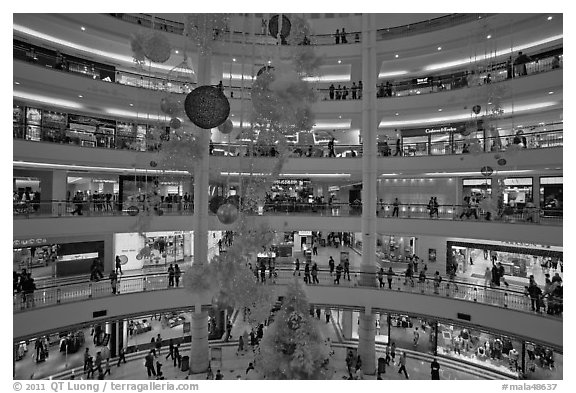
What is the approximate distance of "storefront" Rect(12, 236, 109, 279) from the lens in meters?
13.4

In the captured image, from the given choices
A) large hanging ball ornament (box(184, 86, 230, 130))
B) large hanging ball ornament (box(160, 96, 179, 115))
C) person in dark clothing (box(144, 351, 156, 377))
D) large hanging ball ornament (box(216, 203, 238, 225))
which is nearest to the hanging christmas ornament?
large hanging ball ornament (box(184, 86, 230, 130))

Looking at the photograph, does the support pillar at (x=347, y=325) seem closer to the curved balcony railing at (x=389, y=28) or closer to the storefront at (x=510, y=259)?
the storefront at (x=510, y=259)

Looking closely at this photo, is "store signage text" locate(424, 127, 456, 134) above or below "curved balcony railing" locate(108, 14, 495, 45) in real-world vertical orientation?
below

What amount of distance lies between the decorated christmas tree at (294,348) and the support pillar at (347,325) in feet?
35.7

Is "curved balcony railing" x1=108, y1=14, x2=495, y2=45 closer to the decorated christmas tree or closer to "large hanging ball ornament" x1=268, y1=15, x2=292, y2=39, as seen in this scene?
"large hanging ball ornament" x1=268, y1=15, x2=292, y2=39

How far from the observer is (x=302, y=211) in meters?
13.2

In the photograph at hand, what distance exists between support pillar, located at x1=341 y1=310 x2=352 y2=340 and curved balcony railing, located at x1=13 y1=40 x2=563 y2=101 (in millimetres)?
9208

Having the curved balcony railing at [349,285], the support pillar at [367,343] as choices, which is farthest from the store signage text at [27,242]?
the support pillar at [367,343]

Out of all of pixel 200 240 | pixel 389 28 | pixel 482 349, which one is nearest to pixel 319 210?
pixel 200 240

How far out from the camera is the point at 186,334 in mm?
13625

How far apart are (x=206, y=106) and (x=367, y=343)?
10390mm

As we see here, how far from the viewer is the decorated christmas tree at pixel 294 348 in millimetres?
3436
